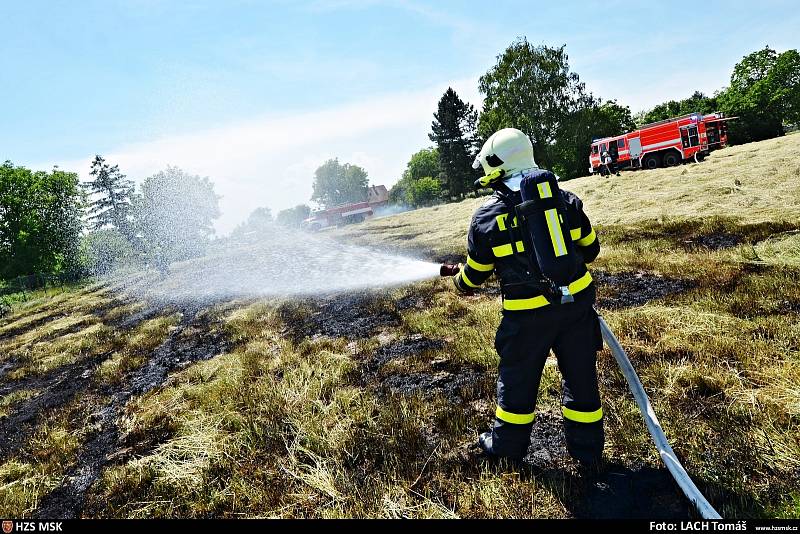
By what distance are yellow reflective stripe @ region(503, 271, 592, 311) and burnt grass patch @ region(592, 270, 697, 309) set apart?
313 cm

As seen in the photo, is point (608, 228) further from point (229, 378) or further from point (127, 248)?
point (127, 248)

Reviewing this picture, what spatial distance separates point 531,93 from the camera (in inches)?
1266

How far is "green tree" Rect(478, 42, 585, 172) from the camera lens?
32.0 metres

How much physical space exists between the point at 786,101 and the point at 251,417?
58533 millimetres

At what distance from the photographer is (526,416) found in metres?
2.54

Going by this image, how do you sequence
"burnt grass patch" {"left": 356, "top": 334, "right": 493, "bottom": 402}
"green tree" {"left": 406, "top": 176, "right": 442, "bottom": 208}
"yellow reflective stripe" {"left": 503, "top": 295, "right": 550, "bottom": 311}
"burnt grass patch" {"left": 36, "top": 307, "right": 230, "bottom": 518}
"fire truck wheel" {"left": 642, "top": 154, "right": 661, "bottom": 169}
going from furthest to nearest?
"green tree" {"left": 406, "top": 176, "right": 442, "bottom": 208}
"fire truck wheel" {"left": 642, "top": 154, "right": 661, "bottom": 169}
"burnt grass patch" {"left": 356, "top": 334, "right": 493, "bottom": 402}
"burnt grass patch" {"left": 36, "top": 307, "right": 230, "bottom": 518}
"yellow reflective stripe" {"left": 503, "top": 295, "right": 550, "bottom": 311}

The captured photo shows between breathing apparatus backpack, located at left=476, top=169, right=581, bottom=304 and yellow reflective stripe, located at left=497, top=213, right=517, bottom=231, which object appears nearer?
breathing apparatus backpack, located at left=476, top=169, right=581, bottom=304

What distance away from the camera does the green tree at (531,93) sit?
32031mm

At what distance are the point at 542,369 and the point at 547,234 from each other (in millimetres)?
843

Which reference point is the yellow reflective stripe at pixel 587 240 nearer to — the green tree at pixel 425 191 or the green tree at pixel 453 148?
the green tree at pixel 453 148

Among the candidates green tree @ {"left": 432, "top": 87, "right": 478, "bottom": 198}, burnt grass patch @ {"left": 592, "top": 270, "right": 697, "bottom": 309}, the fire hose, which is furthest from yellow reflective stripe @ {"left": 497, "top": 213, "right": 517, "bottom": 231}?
green tree @ {"left": 432, "top": 87, "right": 478, "bottom": 198}

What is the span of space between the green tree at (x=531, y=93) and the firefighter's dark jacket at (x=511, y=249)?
1250 inches

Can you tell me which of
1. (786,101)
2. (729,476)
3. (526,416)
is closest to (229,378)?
(526,416)

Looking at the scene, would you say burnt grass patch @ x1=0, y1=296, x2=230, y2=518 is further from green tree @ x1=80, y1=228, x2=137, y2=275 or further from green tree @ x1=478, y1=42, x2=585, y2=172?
green tree @ x1=478, y1=42, x2=585, y2=172
